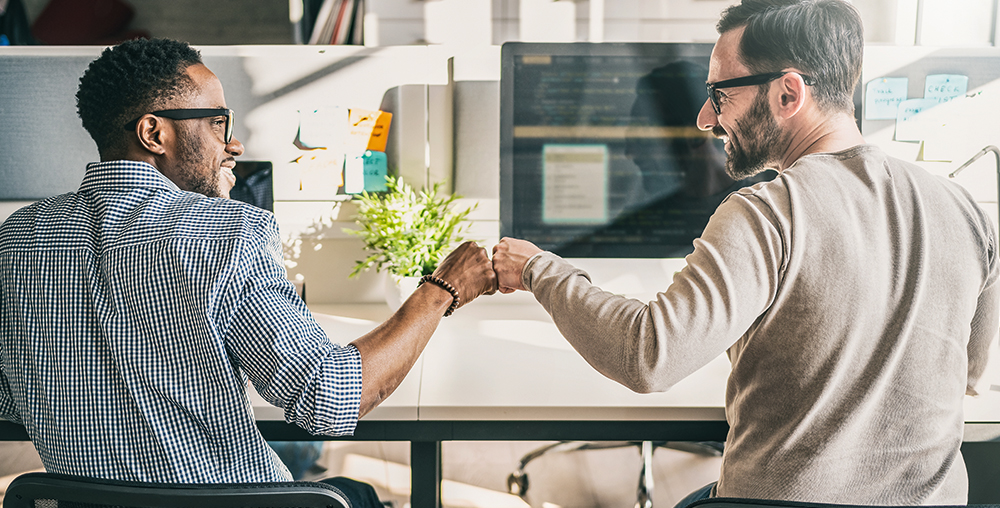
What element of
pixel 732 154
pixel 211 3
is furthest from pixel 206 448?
pixel 211 3

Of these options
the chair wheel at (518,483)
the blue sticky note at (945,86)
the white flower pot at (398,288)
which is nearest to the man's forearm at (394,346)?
the white flower pot at (398,288)

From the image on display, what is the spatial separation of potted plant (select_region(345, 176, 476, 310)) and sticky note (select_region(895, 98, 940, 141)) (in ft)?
3.56

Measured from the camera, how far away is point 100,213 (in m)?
0.80

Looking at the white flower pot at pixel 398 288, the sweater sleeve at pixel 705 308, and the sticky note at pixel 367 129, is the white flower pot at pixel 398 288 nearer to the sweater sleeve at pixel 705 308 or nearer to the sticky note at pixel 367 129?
the sticky note at pixel 367 129

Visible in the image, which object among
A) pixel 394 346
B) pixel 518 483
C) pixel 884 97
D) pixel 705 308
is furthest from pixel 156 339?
pixel 884 97

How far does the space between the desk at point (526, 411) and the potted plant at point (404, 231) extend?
402 mm

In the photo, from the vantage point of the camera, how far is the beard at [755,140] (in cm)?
93

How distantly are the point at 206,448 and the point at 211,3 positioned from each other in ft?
5.54

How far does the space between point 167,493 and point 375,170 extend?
1120mm

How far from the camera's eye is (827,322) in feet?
2.42

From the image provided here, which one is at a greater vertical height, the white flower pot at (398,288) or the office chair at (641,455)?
the white flower pot at (398,288)

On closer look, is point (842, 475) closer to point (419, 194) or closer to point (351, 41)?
point (419, 194)

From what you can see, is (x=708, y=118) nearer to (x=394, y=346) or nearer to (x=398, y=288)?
(x=394, y=346)

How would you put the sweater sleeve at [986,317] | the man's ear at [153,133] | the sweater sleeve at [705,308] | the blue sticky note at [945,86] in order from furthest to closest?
1. the blue sticky note at [945,86]
2. the man's ear at [153,133]
3. the sweater sleeve at [986,317]
4. the sweater sleeve at [705,308]
